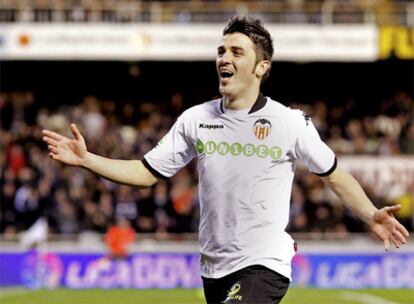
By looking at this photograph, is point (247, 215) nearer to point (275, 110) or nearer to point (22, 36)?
point (275, 110)

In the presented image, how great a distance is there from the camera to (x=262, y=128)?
6.55m

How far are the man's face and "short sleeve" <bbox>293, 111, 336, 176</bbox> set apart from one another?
1.19 feet

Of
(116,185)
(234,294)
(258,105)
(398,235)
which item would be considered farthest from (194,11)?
(234,294)

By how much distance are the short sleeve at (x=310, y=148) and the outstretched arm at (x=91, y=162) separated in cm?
92

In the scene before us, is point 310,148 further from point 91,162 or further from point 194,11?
point 194,11

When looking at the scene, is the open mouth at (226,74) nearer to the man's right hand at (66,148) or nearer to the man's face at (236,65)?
the man's face at (236,65)

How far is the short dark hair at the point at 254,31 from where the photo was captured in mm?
6598

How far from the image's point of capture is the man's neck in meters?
6.58

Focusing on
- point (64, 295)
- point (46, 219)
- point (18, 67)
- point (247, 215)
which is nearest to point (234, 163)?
point (247, 215)

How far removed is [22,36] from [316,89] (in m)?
8.35

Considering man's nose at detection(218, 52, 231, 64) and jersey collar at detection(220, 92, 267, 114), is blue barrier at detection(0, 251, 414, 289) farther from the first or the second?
man's nose at detection(218, 52, 231, 64)

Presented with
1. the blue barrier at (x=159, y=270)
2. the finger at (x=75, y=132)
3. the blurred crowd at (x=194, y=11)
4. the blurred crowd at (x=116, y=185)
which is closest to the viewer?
the finger at (x=75, y=132)

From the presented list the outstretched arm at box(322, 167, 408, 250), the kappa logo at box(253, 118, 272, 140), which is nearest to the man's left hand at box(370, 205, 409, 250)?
the outstretched arm at box(322, 167, 408, 250)

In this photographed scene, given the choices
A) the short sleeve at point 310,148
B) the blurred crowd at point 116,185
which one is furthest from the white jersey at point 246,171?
the blurred crowd at point 116,185
